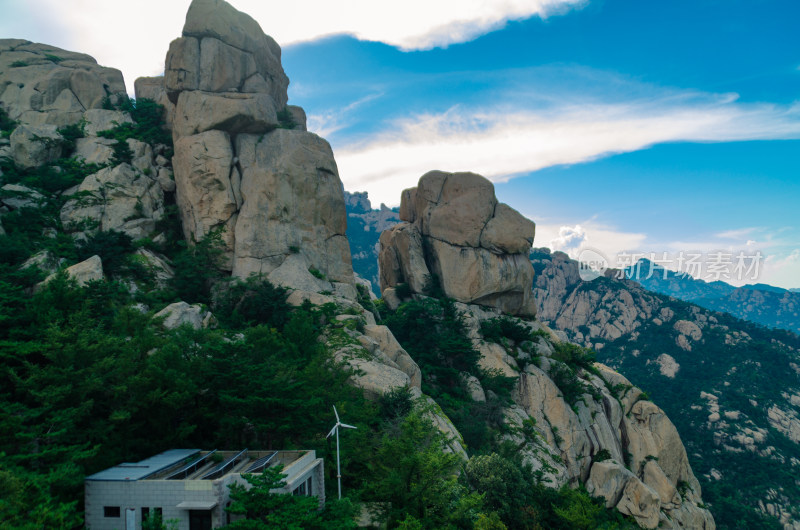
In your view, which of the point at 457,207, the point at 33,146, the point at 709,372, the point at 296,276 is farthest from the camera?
the point at 709,372

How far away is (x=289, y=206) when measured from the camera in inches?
1415

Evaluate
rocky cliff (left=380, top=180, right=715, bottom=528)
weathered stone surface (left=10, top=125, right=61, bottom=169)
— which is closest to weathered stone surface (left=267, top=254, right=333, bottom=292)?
rocky cliff (left=380, top=180, right=715, bottom=528)

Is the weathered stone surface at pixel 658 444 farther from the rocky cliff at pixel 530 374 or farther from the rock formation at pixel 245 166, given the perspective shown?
the rock formation at pixel 245 166

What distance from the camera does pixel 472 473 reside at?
2259 cm

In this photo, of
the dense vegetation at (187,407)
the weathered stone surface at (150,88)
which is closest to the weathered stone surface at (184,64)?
the weathered stone surface at (150,88)

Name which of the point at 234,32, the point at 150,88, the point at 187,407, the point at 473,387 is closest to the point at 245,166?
the point at 234,32

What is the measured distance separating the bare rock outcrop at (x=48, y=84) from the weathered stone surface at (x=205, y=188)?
12.5 m

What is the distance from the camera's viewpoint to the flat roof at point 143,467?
15002 mm

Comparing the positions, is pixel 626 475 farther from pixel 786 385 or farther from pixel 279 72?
pixel 786 385

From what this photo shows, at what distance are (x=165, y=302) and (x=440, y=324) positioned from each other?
21366 mm

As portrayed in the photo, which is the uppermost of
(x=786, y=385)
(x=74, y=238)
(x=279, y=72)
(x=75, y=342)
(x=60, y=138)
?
(x=279, y=72)

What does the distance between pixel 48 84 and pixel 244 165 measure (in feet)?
65.2

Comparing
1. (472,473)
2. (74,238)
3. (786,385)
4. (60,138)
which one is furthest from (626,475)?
(786,385)

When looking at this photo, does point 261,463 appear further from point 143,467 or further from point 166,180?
point 166,180
